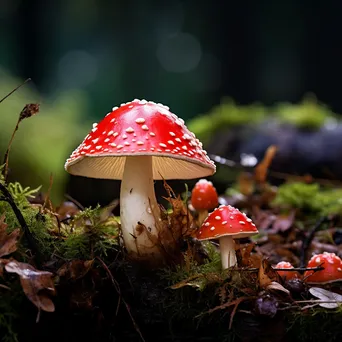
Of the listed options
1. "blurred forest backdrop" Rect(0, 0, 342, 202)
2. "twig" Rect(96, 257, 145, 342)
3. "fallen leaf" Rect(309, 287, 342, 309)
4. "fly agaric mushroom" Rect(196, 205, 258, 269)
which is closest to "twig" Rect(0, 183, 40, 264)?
"twig" Rect(96, 257, 145, 342)

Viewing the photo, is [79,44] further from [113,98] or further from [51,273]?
[51,273]

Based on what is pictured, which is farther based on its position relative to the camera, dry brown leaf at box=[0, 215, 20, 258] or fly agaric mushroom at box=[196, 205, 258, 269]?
fly agaric mushroom at box=[196, 205, 258, 269]

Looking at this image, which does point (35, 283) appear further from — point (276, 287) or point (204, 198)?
point (204, 198)

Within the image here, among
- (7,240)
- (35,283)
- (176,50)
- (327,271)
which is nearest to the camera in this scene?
(35,283)

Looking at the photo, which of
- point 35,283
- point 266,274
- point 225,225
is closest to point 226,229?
point 225,225

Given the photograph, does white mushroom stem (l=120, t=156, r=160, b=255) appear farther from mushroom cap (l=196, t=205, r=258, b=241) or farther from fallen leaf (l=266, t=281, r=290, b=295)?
fallen leaf (l=266, t=281, r=290, b=295)

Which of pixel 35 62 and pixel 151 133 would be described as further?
pixel 35 62

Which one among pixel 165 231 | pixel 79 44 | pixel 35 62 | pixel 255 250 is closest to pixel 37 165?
pixel 255 250
